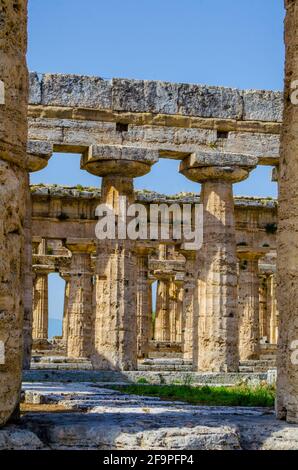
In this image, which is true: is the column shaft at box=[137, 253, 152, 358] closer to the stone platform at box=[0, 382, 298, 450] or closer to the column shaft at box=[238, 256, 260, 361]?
the column shaft at box=[238, 256, 260, 361]

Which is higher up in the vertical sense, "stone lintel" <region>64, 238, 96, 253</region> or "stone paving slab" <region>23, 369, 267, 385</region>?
"stone lintel" <region>64, 238, 96, 253</region>

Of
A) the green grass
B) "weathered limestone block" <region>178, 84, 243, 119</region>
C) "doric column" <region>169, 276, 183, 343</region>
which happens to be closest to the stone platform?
the green grass

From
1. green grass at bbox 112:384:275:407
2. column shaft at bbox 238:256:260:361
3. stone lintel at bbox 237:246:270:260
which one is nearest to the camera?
green grass at bbox 112:384:275:407

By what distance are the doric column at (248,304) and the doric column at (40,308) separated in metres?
10.7

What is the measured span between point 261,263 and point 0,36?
32.4 meters

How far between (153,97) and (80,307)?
11.3 m

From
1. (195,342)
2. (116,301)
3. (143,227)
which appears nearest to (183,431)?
(116,301)

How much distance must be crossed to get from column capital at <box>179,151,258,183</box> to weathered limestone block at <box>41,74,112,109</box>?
92.0 inches

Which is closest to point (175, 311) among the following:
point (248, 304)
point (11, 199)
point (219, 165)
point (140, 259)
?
point (248, 304)

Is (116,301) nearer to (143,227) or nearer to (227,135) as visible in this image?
(227,135)

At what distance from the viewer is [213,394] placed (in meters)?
15.1

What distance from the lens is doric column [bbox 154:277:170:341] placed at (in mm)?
41844

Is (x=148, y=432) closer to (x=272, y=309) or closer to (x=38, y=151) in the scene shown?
(x=38, y=151)

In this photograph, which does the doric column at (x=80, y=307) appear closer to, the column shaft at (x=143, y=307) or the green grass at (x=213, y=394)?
the column shaft at (x=143, y=307)
